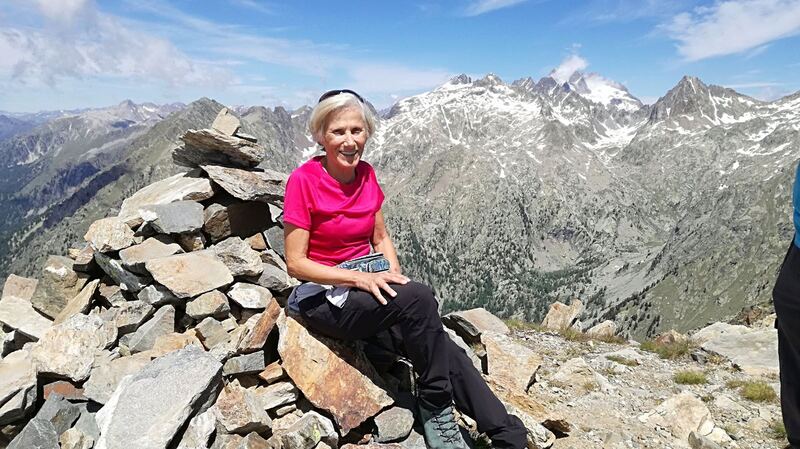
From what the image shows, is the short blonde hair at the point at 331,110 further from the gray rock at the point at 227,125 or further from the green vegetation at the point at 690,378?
the green vegetation at the point at 690,378

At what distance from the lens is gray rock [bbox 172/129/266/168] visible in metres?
13.1

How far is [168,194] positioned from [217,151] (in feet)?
6.01

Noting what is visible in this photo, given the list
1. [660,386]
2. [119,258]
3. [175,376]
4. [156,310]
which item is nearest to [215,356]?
[175,376]

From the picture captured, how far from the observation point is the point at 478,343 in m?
13.0

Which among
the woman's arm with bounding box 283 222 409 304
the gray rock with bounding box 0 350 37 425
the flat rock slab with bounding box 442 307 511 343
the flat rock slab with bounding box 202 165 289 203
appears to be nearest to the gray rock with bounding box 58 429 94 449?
the gray rock with bounding box 0 350 37 425

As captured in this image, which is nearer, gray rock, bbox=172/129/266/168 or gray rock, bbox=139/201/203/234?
gray rock, bbox=139/201/203/234

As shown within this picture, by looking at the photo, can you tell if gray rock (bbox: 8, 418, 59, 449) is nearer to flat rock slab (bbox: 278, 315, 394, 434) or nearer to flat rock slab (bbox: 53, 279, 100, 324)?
flat rock slab (bbox: 53, 279, 100, 324)

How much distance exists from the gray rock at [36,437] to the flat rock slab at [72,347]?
1.10 m

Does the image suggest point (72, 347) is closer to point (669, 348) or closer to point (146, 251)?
point (146, 251)

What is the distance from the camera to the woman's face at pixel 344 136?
23.5ft

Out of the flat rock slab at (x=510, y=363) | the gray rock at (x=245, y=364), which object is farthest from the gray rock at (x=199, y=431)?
the flat rock slab at (x=510, y=363)

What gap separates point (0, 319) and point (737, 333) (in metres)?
22.9

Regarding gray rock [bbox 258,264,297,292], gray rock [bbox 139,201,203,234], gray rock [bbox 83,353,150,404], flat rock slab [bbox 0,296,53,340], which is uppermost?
gray rock [bbox 139,201,203,234]

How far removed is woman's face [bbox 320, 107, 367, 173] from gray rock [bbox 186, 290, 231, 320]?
481cm
